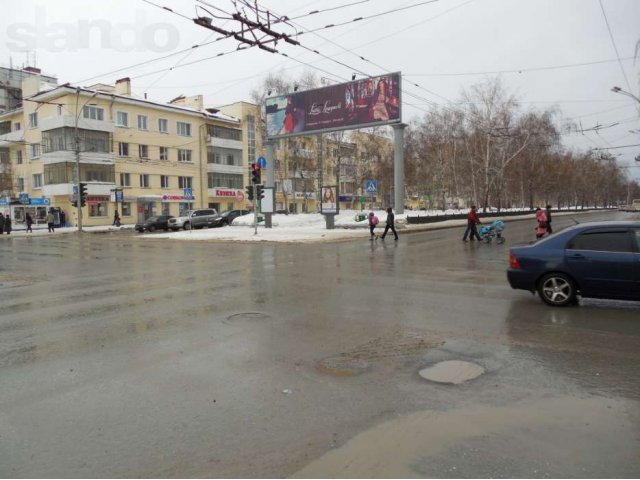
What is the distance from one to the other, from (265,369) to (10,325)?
14.9 ft

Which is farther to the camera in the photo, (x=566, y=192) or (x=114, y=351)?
(x=566, y=192)

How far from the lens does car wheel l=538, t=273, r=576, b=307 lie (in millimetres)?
8078

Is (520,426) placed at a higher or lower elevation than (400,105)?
lower

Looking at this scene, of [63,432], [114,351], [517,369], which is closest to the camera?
[63,432]

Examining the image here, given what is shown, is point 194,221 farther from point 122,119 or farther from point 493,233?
point 493,233

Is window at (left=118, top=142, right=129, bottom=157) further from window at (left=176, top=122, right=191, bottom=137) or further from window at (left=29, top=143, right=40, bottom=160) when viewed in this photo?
window at (left=29, top=143, right=40, bottom=160)

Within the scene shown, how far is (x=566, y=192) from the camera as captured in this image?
93562mm

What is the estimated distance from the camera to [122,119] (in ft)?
177

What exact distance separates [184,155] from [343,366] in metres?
59.3

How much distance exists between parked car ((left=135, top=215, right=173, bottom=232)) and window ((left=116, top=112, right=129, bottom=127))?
17.4m

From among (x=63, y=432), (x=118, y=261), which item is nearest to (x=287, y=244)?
(x=118, y=261)

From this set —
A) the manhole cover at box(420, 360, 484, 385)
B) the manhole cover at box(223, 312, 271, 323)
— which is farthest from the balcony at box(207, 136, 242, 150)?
the manhole cover at box(420, 360, 484, 385)

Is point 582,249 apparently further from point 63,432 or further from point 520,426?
point 63,432

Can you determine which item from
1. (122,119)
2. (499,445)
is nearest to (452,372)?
(499,445)
